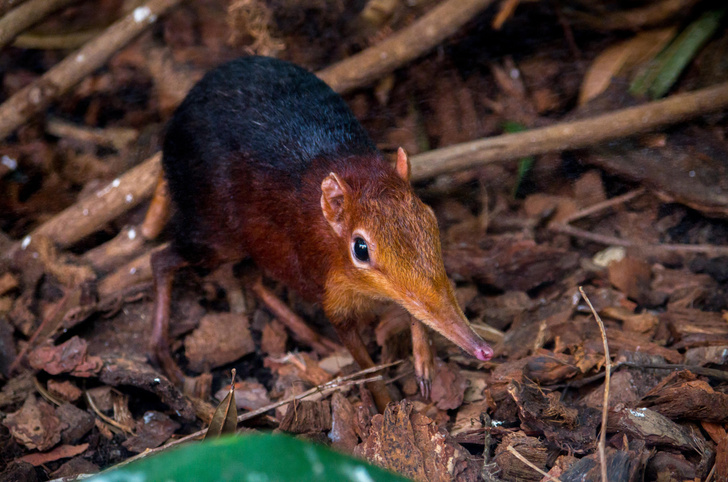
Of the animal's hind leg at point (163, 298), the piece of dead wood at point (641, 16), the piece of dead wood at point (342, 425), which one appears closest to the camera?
the piece of dead wood at point (342, 425)

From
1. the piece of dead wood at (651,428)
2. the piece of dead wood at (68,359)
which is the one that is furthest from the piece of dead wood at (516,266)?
the piece of dead wood at (68,359)

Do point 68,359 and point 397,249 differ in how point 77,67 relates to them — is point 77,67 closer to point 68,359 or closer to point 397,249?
point 68,359

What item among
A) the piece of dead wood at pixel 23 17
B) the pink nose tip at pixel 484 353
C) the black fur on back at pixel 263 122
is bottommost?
the pink nose tip at pixel 484 353

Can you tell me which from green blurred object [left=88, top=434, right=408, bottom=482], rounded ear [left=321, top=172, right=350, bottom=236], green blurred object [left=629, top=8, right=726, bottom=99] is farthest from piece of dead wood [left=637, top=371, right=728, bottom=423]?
green blurred object [left=629, top=8, right=726, bottom=99]

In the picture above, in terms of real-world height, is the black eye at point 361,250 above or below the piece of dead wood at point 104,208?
below

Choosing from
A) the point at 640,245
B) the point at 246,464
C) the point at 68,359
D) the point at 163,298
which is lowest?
A: the point at 640,245

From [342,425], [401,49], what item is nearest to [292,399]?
[342,425]

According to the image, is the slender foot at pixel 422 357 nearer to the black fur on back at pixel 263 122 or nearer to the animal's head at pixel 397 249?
the animal's head at pixel 397 249
